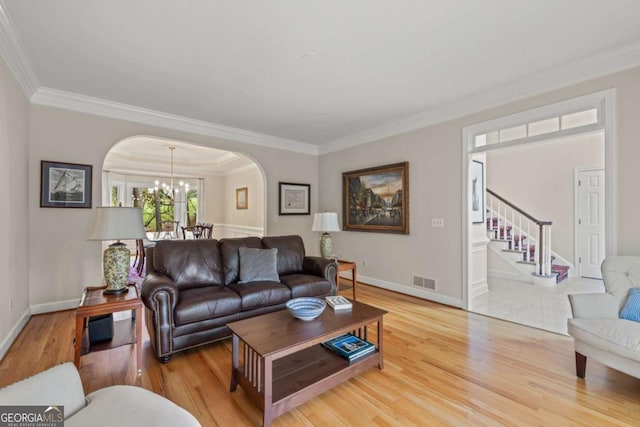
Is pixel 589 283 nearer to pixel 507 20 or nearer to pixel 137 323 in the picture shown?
pixel 507 20

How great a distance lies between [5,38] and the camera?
229 cm

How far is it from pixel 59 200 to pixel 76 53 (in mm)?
1811

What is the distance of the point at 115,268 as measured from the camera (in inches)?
93.0

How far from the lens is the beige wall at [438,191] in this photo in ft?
8.39

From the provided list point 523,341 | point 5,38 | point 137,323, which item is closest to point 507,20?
point 523,341

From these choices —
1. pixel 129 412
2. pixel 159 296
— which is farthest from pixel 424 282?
pixel 129 412

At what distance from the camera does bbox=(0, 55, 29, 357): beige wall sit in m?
2.45

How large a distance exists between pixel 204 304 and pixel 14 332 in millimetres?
1900

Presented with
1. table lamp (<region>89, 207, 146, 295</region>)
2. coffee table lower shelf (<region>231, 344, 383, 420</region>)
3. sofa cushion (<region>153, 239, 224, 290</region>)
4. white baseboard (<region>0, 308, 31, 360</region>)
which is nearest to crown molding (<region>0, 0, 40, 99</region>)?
table lamp (<region>89, 207, 146, 295</region>)

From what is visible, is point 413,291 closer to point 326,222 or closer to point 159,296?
point 326,222

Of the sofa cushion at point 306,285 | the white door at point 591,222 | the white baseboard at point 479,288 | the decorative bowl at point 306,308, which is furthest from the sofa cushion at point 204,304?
the white door at point 591,222

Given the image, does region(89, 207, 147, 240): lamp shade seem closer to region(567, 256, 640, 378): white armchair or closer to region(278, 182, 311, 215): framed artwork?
region(278, 182, 311, 215): framed artwork

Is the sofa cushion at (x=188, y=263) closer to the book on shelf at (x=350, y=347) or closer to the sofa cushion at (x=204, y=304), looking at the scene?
the sofa cushion at (x=204, y=304)

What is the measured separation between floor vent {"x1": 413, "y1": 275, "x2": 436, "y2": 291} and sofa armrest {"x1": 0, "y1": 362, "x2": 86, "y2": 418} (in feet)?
12.6
